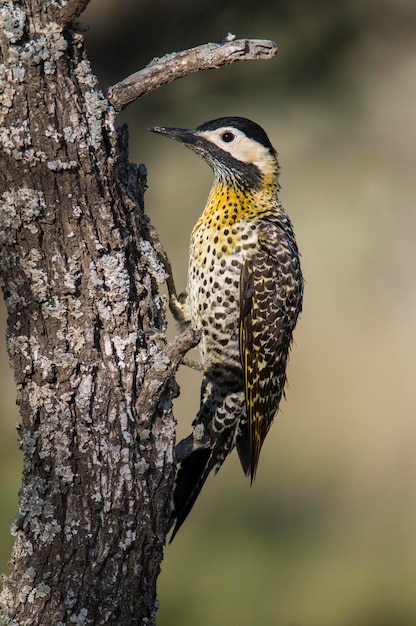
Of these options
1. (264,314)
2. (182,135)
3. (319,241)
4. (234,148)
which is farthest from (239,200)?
(319,241)

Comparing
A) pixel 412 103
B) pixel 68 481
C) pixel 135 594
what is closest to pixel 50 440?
pixel 68 481

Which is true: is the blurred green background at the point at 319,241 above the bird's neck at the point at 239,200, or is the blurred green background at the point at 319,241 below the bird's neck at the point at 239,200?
above

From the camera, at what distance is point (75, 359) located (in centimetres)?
238

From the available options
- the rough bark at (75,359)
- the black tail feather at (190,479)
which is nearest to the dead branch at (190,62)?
the rough bark at (75,359)

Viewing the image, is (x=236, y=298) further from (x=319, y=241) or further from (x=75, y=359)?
(x=319, y=241)

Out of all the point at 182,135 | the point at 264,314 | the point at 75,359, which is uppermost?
the point at 182,135

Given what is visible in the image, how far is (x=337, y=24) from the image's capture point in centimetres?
600

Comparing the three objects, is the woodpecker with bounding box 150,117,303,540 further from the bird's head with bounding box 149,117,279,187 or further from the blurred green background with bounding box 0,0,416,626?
the blurred green background with bounding box 0,0,416,626

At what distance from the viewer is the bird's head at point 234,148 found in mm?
3438

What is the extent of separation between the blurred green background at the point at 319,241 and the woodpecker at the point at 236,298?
2234 mm

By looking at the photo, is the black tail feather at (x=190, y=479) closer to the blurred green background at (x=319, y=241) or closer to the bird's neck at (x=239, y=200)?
the bird's neck at (x=239, y=200)

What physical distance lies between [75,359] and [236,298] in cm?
105

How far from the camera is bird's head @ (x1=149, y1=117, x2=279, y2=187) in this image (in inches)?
135

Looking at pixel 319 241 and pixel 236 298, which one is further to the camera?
pixel 319 241
